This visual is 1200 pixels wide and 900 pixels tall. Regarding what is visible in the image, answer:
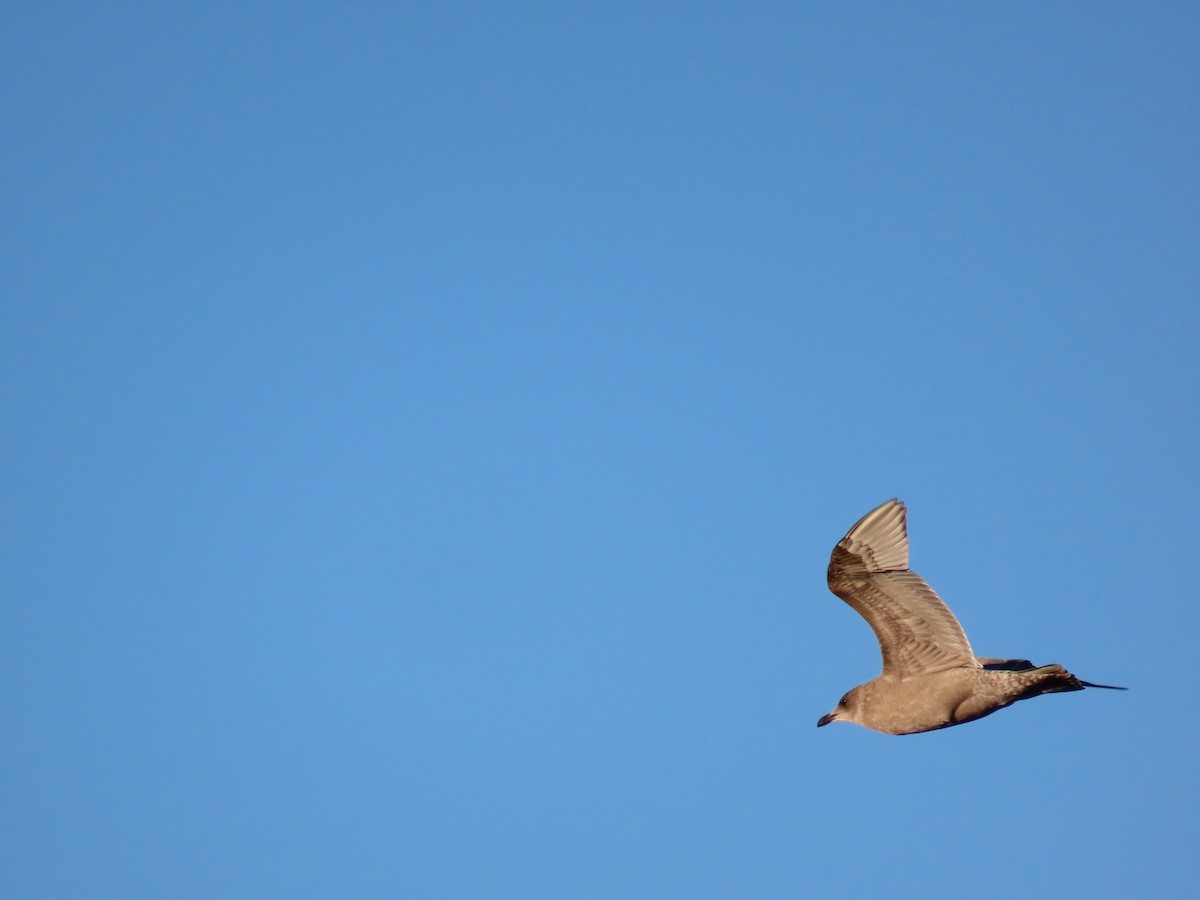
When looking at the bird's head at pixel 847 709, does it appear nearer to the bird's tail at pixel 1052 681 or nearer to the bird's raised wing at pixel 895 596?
the bird's raised wing at pixel 895 596

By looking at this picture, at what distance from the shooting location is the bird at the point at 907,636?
16484mm

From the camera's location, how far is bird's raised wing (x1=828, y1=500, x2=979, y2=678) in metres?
16.5

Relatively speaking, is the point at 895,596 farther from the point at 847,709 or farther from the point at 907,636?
the point at 847,709

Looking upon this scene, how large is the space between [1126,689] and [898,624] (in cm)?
362

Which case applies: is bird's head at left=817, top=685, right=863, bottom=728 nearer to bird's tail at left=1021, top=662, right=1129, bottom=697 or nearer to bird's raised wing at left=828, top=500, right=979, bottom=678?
bird's raised wing at left=828, top=500, right=979, bottom=678

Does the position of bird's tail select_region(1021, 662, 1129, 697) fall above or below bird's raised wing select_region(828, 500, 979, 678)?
below

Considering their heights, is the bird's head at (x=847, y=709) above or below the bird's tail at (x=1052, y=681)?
above

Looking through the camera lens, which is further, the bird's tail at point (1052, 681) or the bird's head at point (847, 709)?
the bird's head at point (847, 709)

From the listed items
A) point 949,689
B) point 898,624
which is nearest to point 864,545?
point 898,624

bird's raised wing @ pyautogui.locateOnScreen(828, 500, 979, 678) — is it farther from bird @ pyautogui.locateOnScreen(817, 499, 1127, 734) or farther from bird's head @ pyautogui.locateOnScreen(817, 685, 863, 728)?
bird's head @ pyautogui.locateOnScreen(817, 685, 863, 728)

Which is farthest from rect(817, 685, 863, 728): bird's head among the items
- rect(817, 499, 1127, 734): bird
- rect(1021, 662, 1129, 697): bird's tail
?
rect(1021, 662, 1129, 697): bird's tail

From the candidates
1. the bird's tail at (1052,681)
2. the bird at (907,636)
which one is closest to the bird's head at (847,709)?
the bird at (907,636)

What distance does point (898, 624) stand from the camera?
17.0m

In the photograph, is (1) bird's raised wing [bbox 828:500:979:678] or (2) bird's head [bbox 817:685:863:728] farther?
(2) bird's head [bbox 817:685:863:728]
